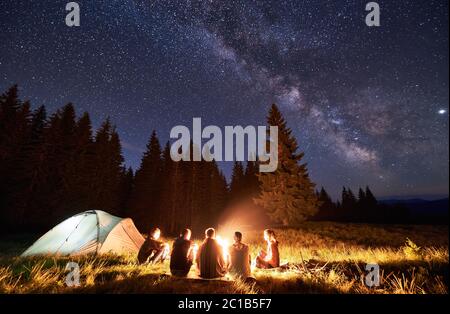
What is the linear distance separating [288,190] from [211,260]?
24.4 metres

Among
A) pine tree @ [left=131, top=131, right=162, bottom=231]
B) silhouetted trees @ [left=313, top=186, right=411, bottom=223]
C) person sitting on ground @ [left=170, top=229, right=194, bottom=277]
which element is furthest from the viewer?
silhouetted trees @ [left=313, top=186, right=411, bottom=223]

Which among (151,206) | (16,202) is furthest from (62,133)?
(151,206)

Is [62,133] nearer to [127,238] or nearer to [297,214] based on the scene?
[127,238]

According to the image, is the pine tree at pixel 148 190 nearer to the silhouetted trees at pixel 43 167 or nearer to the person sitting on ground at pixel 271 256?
the silhouetted trees at pixel 43 167

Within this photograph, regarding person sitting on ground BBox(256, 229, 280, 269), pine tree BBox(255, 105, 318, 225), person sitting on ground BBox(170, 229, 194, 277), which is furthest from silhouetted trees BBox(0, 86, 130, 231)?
person sitting on ground BBox(256, 229, 280, 269)

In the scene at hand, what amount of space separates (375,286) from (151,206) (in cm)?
3803

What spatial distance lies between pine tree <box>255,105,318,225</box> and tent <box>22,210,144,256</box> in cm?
2035

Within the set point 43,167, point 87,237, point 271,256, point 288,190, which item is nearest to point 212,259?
point 271,256

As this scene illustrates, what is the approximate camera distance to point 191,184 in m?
43.7

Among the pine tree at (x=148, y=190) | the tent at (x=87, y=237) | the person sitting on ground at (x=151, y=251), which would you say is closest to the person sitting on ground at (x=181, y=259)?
the person sitting on ground at (x=151, y=251)

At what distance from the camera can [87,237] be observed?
440 inches

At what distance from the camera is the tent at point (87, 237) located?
35.4ft

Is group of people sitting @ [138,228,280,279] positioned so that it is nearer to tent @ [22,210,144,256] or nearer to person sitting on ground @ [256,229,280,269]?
person sitting on ground @ [256,229,280,269]

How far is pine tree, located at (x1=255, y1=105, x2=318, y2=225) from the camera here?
29359mm
